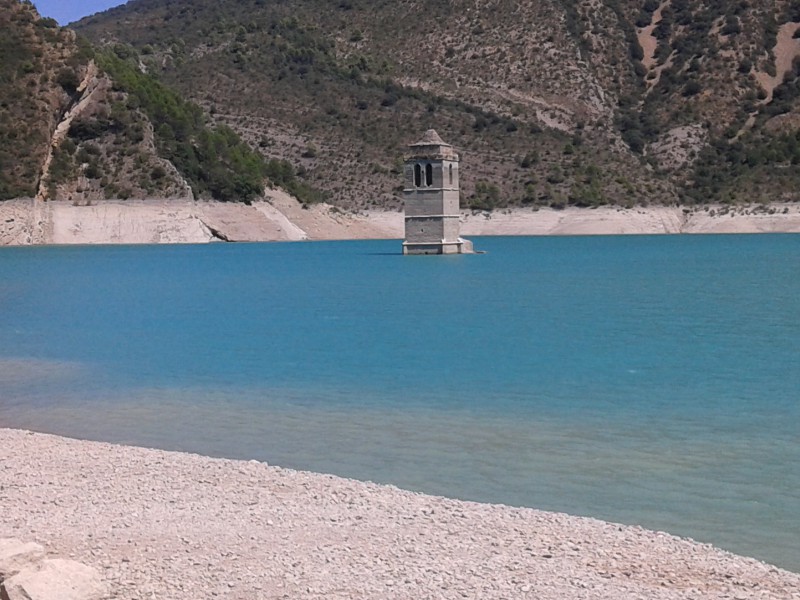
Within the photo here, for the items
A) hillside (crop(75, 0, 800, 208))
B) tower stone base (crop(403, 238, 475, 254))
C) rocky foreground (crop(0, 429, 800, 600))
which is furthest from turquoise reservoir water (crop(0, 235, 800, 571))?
hillside (crop(75, 0, 800, 208))

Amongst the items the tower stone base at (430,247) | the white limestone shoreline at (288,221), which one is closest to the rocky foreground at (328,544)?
the tower stone base at (430,247)

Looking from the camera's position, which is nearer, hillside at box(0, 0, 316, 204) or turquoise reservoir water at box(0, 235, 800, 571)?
turquoise reservoir water at box(0, 235, 800, 571)

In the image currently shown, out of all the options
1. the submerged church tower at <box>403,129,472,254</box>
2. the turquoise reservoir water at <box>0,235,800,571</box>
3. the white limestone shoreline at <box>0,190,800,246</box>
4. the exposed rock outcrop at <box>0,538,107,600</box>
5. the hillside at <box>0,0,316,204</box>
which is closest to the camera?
the exposed rock outcrop at <box>0,538,107,600</box>

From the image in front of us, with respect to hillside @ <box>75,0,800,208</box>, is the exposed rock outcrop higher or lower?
lower

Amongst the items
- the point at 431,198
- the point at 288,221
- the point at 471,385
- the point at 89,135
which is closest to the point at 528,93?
the point at 288,221

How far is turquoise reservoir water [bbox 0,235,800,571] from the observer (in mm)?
10227

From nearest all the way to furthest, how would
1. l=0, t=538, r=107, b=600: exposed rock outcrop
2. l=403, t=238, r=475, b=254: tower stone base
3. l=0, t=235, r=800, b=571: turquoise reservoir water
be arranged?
l=0, t=538, r=107, b=600: exposed rock outcrop → l=0, t=235, r=800, b=571: turquoise reservoir water → l=403, t=238, r=475, b=254: tower stone base

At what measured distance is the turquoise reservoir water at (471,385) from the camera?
10.2 m

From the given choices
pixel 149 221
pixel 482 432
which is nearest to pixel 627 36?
pixel 149 221

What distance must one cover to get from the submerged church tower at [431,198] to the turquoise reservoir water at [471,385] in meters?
14.9

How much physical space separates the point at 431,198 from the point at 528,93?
47351mm

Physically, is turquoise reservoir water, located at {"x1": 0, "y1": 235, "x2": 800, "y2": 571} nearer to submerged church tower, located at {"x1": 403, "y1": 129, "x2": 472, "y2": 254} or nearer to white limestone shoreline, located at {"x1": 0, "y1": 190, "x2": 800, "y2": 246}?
submerged church tower, located at {"x1": 403, "y1": 129, "x2": 472, "y2": 254}

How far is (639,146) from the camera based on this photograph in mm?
92125

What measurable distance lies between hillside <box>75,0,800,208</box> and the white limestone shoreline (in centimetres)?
137
